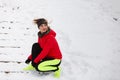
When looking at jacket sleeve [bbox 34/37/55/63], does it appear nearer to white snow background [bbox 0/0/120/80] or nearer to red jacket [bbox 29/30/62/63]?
red jacket [bbox 29/30/62/63]

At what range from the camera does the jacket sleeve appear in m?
4.29

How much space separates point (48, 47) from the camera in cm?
430

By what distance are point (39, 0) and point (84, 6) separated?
126cm

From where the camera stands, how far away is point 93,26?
21.0ft

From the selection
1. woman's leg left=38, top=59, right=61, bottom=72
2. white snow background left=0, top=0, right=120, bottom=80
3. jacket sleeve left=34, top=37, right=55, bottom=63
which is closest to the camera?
jacket sleeve left=34, top=37, right=55, bottom=63

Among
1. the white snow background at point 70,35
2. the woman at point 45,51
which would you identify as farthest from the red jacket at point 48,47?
the white snow background at point 70,35

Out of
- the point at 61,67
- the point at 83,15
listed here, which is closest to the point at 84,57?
the point at 61,67

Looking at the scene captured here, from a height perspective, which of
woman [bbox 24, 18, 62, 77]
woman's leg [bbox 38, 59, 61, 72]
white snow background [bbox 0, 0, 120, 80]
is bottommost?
white snow background [bbox 0, 0, 120, 80]

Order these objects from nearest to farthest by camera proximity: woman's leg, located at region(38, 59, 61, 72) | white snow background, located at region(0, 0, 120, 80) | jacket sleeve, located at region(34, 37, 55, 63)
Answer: jacket sleeve, located at region(34, 37, 55, 63)
woman's leg, located at region(38, 59, 61, 72)
white snow background, located at region(0, 0, 120, 80)

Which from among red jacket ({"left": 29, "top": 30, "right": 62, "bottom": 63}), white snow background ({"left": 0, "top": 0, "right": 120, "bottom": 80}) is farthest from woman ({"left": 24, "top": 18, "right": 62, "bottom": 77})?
white snow background ({"left": 0, "top": 0, "right": 120, "bottom": 80})

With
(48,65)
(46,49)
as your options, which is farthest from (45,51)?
(48,65)

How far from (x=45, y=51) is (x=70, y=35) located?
5.52 feet

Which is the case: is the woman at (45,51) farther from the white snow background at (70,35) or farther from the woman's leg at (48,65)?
the white snow background at (70,35)

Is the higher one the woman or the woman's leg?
the woman
